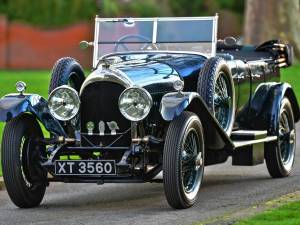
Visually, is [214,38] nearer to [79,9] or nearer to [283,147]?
[283,147]

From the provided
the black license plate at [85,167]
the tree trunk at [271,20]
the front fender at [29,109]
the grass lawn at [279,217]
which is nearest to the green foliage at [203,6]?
the tree trunk at [271,20]

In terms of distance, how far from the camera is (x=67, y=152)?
404 inches

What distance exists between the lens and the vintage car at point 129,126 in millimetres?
9875

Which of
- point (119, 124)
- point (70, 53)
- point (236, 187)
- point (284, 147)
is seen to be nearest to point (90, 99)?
point (119, 124)

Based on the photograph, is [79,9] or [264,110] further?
[79,9]

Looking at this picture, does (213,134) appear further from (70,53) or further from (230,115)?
(70,53)

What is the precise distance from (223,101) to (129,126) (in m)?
1.38

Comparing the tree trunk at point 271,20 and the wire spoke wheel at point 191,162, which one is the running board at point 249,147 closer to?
the wire spoke wheel at point 191,162

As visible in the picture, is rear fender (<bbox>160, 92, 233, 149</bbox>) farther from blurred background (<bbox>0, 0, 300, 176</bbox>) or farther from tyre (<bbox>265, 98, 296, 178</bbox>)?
blurred background (<bbox>0, 0, 300, 176</bbox>)

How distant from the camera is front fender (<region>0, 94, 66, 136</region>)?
394 inches

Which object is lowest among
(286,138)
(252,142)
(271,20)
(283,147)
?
(271,20)

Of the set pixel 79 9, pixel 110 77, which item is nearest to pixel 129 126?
pixel 110 77

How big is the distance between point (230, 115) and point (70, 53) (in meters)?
35.0

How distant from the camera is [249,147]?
1166 centimetres
